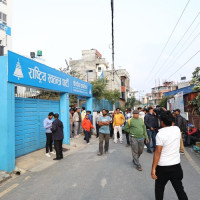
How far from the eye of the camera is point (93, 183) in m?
4.73

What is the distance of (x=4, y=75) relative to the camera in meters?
5.90

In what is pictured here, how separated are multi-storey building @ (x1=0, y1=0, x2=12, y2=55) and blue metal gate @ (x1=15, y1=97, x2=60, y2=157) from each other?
23225 millimetres

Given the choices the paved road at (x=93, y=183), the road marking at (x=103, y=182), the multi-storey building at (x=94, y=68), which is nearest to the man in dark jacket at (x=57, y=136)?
the paved road at (x=93, y=183)

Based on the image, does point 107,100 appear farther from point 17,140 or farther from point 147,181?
point 147,181

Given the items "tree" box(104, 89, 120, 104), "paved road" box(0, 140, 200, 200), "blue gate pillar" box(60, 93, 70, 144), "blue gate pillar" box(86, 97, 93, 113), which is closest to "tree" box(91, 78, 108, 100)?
"tree" box(104, 89, 120, 104)

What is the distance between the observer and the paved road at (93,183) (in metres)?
4.04

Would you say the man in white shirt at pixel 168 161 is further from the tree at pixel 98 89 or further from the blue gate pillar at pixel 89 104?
the tree at pixel 98 89

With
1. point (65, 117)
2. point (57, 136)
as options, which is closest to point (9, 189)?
point (57, 136)

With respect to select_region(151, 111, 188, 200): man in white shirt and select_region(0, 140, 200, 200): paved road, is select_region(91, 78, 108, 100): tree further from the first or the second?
select_region(151, 111, 188, 200): man in white shirt

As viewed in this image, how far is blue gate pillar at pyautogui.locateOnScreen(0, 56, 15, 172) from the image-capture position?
5.68 meters

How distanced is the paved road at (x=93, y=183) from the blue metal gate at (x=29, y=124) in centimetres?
166

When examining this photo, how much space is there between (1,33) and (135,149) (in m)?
28.8

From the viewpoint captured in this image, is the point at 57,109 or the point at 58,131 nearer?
the point at 58,131

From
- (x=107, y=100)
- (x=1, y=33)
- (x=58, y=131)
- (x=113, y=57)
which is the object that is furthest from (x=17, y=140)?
(x=1, y=33)
